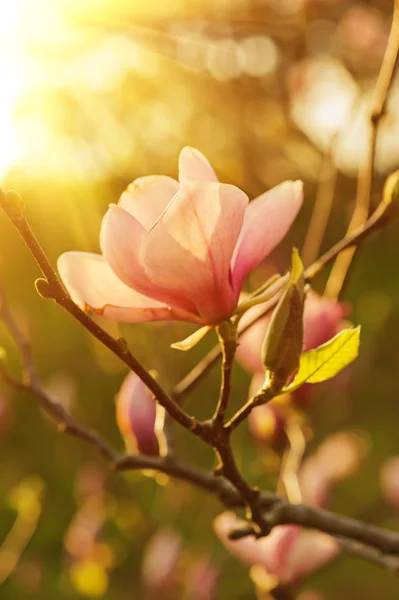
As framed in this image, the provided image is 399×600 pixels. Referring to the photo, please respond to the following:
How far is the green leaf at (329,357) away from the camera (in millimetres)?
539

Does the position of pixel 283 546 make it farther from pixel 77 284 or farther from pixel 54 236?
pixel 54 236

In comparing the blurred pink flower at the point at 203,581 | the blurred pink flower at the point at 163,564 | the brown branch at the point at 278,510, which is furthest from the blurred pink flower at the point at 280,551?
the blurred pink flower at the point at 163,564

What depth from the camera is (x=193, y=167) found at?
58cm

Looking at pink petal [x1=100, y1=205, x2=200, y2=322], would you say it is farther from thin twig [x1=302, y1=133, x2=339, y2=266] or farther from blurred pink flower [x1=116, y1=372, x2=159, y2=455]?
thin twig [x1=302, y1=133, x2=339, y2=266]

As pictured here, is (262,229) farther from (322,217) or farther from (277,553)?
(277,553)

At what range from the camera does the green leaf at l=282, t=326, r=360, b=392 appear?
54cm

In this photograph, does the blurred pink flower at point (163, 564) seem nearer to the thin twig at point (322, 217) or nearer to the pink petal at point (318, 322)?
the thin twig at point (322, 217)

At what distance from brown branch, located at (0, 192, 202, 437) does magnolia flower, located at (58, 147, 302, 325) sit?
74 mm

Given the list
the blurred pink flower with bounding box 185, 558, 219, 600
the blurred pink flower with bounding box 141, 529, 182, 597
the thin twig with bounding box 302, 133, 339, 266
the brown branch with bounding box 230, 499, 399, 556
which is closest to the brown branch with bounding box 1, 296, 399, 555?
the brown branch with bounding box 230, 499, 399, 556

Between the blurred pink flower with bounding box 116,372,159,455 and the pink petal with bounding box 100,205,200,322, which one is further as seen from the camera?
the blurred pink flower with bounding box 116,372,159,455

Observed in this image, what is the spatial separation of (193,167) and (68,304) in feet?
0.59

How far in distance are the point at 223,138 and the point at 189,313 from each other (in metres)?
3.32

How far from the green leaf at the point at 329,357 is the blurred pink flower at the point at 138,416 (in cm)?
35

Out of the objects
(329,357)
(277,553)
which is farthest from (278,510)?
(277,553)
